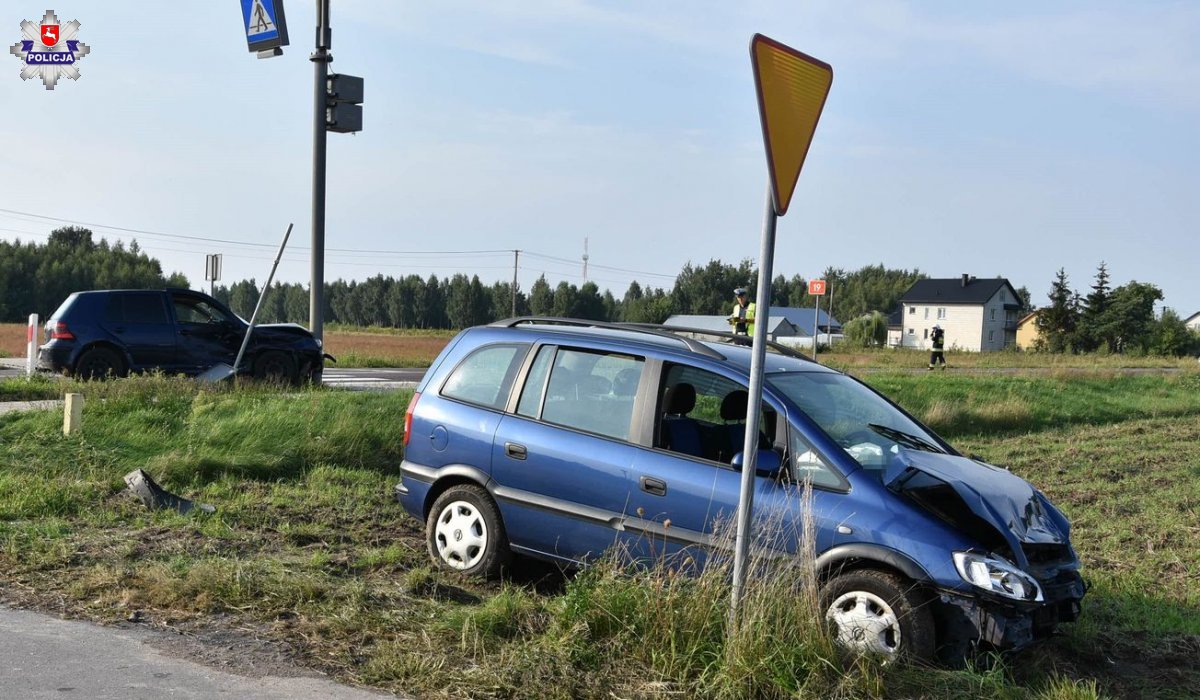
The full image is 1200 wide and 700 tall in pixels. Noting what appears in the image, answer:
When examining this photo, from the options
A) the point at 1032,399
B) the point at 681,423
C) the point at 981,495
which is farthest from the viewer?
the point at 1032,399

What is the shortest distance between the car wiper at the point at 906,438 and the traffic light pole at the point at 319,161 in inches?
466

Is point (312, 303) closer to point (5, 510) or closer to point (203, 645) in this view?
point (5, 510)

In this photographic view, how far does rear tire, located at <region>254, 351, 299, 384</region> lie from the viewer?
16.2m

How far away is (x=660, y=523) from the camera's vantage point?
571 centimetres

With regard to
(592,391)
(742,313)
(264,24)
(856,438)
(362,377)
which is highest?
(264,24)

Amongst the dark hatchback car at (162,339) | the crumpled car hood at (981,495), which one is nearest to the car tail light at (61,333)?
the dark hatchback car at (162,339)

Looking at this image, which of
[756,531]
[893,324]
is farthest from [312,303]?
[893,324]

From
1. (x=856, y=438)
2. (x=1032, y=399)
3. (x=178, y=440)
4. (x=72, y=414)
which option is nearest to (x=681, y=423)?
(x=856, y=438)

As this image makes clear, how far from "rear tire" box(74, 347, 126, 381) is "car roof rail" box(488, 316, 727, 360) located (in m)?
10.6

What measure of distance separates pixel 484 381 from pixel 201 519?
244 cm

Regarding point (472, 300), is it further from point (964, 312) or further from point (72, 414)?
point (72, 414)

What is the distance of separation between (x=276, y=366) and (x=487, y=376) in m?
10.4

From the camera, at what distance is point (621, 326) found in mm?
6832

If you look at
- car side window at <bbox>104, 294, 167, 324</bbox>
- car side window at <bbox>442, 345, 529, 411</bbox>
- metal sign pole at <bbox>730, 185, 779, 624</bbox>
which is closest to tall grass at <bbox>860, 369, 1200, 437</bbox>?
car side window at <bbox>442, 345, 529, 411</bbox>
